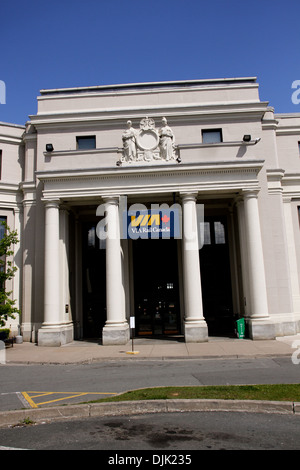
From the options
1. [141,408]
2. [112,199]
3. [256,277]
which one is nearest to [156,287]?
[112,199]

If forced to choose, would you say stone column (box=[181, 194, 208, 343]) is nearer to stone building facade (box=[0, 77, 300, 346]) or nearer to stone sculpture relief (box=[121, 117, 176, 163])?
stone building facade (box=[0, 77, 300, 346])

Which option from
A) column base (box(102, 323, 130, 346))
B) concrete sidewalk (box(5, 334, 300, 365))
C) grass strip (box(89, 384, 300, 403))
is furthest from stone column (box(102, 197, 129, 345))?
grass strip (box(89, 384, 300, 403))

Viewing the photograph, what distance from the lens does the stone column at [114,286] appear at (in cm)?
1892

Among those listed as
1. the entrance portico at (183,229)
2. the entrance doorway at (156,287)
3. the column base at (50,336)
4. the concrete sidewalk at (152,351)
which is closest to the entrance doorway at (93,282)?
the entrance doorway at (156,287)

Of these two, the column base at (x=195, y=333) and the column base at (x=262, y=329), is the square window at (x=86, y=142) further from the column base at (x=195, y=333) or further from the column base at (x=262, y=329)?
the column base at (x=262, y=329)

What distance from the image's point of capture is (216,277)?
2400 cm

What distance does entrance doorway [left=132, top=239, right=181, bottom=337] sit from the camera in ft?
77.0

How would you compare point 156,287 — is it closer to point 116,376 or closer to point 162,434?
point 116,376

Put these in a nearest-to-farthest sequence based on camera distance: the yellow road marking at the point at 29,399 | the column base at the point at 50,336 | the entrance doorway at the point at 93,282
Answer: the yellow road marking at the point at 29,399
the column base at the point at 50,336
the entrance doorway at the point at 93,282

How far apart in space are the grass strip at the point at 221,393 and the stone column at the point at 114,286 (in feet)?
33.1

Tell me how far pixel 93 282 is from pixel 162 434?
1857cm

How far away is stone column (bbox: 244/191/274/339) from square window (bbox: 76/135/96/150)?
9875 millimetres

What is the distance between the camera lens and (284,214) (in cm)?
2292
